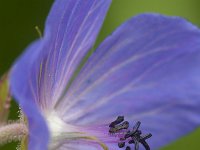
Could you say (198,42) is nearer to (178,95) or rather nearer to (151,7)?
(178,95)

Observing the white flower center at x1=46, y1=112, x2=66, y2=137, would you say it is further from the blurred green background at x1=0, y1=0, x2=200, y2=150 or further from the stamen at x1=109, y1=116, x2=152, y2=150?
the blurred green background at x1=0, y1=0, x2=200, y2=150

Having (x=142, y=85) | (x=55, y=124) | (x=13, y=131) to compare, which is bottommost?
(x=13, y=131)

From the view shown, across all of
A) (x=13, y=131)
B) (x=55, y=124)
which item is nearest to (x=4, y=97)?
(x=13, y=131)

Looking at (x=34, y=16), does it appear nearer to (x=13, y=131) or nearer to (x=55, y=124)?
(x=55, y=124)

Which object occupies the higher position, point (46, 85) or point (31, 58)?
point (46, 85)

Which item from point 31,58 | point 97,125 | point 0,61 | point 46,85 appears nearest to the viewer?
point 31,58

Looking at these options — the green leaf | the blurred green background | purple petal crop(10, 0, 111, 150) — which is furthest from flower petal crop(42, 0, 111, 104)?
the blurred green background

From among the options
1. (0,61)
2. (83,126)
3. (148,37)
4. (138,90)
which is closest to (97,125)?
(83,126)
